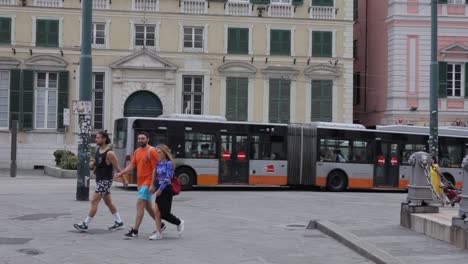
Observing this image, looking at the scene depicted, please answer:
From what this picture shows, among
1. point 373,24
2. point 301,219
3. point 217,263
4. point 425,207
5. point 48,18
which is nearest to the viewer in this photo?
point 217,263

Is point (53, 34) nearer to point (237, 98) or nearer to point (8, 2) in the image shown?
point (8, 2)

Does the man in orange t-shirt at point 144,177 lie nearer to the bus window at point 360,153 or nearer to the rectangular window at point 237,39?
the bus window at point 360,153

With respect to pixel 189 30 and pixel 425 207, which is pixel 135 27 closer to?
pixel 189 30

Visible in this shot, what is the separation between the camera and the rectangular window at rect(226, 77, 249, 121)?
41.8 meters

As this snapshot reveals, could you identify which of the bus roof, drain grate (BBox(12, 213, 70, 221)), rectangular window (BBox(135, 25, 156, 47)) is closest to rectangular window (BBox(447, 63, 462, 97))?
the bus roof

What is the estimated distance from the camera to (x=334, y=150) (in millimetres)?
29906

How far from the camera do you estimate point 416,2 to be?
42.3 m

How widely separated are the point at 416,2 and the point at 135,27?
688 inches

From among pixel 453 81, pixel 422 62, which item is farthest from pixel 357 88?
pixel 453 81

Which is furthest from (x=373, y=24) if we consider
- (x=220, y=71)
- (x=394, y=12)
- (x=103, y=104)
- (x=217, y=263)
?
(x=217, y=263)

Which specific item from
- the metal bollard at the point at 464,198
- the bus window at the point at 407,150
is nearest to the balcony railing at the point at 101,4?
the bus window at the point at 407,150

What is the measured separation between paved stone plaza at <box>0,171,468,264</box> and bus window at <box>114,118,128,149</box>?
668cm

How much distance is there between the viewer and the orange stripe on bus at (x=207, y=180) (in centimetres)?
2770

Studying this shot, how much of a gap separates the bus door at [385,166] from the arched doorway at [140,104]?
622 inches
